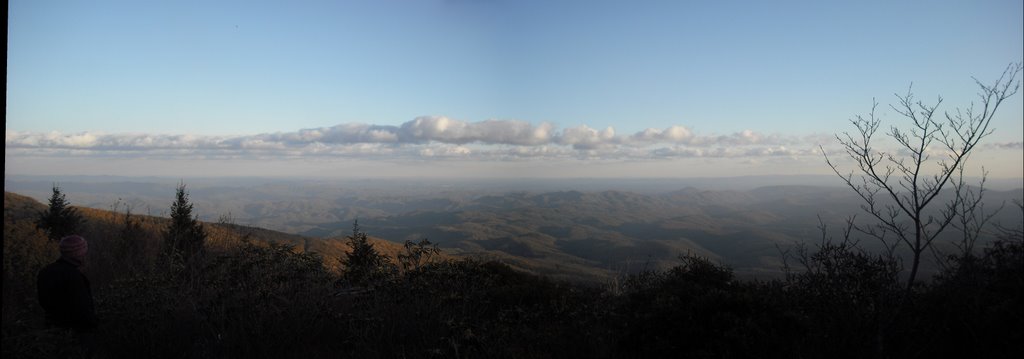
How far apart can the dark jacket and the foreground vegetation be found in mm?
248

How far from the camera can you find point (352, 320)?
220 inches

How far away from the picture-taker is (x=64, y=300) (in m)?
5.43

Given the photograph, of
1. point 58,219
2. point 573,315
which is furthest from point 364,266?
point 58,219

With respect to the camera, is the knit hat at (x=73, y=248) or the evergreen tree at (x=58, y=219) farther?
the evergreen tree at (x=58, y=219)

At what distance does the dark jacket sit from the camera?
541 centimetres

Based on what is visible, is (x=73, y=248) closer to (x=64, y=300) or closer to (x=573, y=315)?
(x=64, y=300)

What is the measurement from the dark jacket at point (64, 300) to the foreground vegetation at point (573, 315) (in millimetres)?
248

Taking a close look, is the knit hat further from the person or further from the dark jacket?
the dark jacket

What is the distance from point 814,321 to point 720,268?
3.57 ft

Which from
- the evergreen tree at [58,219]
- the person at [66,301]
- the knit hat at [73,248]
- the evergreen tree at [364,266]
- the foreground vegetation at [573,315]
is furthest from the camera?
the evergreen tree at [58,219]

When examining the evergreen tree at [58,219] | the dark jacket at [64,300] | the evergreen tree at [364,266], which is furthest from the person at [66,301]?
the evergreen tree at [58,219]

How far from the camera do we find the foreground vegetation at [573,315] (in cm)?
439

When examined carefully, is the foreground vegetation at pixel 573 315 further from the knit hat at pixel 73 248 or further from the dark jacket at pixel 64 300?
the knit hat at pixel 73 248

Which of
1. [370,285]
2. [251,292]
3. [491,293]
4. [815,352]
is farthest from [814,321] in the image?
[251,292]
